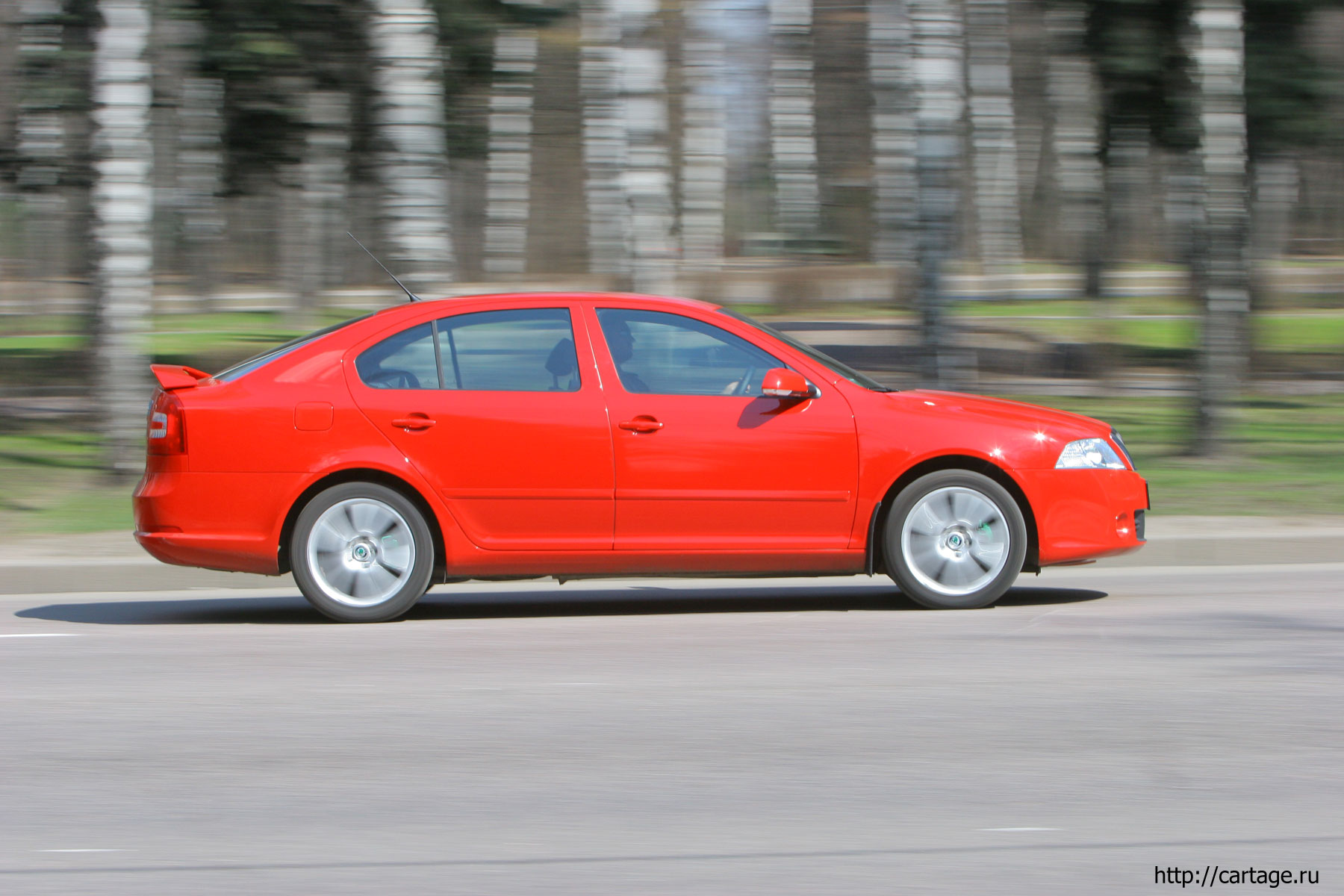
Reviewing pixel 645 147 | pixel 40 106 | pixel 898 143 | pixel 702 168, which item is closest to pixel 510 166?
pixel 702 168

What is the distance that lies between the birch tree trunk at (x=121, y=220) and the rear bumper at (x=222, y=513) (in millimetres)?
5354

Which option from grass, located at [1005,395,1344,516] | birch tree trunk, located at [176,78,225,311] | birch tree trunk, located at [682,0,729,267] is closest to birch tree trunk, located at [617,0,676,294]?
birch tree trunk, located at [176,78,225,311]

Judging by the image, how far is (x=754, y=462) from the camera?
23.8 feet

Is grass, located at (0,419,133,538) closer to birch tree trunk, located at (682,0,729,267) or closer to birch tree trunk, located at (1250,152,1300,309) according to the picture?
birch tree trunk, located at (682,0,729,267)

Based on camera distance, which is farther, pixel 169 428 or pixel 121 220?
pixel 121 220

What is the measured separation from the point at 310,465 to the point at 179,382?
73cm

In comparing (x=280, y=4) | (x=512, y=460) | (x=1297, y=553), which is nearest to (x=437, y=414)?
(x=512, y=460)

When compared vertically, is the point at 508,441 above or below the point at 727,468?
above

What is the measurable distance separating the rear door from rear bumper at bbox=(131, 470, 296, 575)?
602mm

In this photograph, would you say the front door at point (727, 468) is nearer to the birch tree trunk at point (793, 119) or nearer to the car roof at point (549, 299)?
the car roof at point (549, 299)

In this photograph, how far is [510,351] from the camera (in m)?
7.43

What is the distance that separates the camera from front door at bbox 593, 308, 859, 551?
7234 mm

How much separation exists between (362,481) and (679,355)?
1.59 m

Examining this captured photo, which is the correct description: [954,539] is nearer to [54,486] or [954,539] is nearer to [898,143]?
[898,143]
